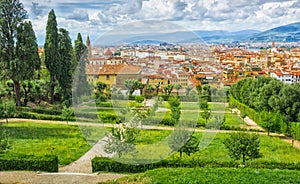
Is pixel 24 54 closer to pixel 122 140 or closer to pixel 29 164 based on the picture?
pixel 29 164

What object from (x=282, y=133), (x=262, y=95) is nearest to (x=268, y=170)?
(x=282, y=133)

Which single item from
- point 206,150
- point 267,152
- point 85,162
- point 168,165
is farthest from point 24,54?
point 267,152

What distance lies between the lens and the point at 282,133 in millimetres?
17844

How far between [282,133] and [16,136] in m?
12.2

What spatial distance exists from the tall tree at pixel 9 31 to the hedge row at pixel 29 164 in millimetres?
10514

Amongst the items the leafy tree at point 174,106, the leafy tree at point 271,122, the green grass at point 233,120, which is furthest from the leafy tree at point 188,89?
the green grass at point 233,120

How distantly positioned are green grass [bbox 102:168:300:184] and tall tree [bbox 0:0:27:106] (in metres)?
13.4

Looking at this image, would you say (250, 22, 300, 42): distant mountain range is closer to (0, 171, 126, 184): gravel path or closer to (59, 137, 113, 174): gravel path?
(59, 137, 113, 174): gravel path

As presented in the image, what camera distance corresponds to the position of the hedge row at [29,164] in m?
10.6

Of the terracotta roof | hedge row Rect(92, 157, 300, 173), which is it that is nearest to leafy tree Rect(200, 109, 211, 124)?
hedge row Rect(92, 157, 300, 173)

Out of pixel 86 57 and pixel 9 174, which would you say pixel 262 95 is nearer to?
pixel 86 57

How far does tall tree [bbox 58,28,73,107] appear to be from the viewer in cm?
2428

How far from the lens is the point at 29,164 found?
34.8 ft

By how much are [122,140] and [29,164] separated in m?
2.76
